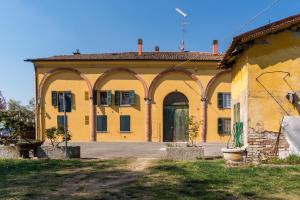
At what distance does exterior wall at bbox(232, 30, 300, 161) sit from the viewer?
1236 centimetres

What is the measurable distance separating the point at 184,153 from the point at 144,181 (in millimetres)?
4666

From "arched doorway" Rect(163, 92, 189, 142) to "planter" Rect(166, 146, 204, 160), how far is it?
13405 mm

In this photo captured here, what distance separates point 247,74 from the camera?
41.0ft

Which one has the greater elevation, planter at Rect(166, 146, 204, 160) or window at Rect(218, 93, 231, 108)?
window at Rect(218, 93, 231, 108)

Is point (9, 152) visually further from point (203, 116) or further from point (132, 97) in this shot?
point (203, 116)

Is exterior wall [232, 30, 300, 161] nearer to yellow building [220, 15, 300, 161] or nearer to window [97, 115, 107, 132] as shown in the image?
yellow building [220, 15, 300, 161]

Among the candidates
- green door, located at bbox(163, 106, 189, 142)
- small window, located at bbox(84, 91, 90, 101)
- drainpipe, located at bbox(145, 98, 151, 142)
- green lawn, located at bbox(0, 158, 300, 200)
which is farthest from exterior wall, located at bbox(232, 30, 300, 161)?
small window, located at bbox(84, 91, 90, 101)

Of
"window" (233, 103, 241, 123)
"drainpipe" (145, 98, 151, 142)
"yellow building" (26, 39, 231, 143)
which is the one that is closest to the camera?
"window" (233, 103, 241, 123)

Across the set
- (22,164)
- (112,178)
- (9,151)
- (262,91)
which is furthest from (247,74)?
(9,151)

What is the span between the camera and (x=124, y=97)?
2719 centimetres

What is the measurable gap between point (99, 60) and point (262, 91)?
16497 millimetres

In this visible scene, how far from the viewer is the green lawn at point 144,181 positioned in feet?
25.1

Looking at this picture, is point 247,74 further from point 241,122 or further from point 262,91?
point 241,122

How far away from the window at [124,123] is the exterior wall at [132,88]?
30cm
